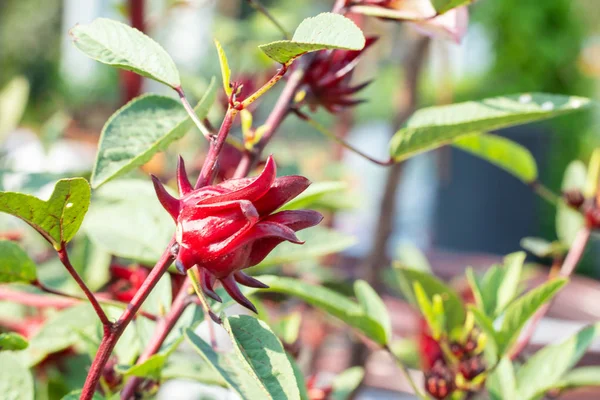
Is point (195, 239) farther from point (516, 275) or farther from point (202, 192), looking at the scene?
point (516, 275)

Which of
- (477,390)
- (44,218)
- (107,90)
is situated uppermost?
(44,218)

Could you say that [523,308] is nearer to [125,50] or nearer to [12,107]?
[125,50]

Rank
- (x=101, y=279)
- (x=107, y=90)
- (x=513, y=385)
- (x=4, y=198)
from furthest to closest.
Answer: (x=107, y=90) → (x=101, y=279) → (x=513, y=385) → (x=4, y=198)

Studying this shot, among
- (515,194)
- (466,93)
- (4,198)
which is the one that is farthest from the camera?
(466,93)

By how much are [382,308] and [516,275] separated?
114mm

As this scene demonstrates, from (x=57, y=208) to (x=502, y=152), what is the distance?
42 centimetres

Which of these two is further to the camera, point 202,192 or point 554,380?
point 554,380

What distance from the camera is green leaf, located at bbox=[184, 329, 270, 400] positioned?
282 millimetres

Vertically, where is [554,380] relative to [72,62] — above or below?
above

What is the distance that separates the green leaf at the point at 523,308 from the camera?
45 centimetres

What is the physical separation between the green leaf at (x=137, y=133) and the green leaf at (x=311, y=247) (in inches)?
5.6

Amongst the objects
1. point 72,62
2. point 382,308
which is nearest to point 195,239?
point 382,308

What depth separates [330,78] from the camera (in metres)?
0.42

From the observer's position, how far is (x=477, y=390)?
0.52 meters
